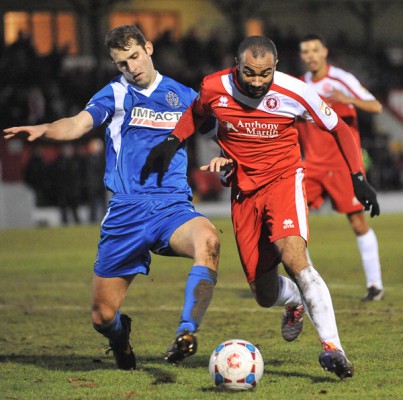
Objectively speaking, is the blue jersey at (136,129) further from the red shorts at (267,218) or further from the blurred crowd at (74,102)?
the blurred crowd at (74,102)

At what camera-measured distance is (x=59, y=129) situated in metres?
6.99

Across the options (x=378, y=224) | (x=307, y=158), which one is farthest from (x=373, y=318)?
(x=378, y=224)

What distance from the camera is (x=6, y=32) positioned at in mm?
40500

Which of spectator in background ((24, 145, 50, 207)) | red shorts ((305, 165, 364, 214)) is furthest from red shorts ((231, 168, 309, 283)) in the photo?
spectator in background ((24, 145, 50, 207))

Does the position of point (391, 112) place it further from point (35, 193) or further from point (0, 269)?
point (0, 269)

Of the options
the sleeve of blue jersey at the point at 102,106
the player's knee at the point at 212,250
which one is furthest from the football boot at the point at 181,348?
the sleeve of blue jersey at the point at 102,106

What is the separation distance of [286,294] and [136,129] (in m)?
1.60

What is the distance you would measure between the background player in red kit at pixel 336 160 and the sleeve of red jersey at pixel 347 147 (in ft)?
12.2

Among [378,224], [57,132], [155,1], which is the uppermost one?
[155,1]

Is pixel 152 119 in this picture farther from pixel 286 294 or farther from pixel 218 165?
pixel 286 294

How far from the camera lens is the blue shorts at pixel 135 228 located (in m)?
7.12

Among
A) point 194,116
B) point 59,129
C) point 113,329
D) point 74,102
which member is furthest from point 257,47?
point 74,102

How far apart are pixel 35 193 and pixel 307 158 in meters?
18.0

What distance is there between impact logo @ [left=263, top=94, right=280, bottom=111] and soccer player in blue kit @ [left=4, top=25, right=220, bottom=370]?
2.23ft
